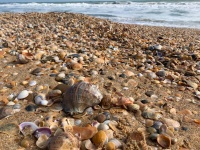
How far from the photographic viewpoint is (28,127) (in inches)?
79.9

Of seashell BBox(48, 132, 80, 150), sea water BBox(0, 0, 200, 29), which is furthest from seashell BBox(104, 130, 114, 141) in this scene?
sea water BBox(0, 0, 200, 29)

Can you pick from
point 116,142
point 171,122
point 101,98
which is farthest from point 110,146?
point 171,122

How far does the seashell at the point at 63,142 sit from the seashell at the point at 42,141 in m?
0.05

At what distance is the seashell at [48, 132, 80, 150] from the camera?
168 centimetres

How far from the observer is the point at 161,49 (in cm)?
485

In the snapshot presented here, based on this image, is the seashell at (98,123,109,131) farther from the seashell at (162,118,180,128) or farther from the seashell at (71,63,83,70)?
the seashell at (71,63,83,70)

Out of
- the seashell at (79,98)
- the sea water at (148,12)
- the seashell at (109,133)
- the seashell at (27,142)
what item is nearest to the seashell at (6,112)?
the seashell at (27,142)

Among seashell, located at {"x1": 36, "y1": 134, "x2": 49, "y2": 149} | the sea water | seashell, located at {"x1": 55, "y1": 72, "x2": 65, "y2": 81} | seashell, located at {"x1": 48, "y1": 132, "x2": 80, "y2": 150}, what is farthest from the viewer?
the sea water

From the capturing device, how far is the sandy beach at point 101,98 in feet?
6.40

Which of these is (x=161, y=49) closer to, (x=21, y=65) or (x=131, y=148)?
(x=21, y=65)

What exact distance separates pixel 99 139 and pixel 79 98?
20.7 inches

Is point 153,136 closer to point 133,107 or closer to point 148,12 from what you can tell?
point 133,107

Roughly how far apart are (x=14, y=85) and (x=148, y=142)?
1771 millimetres

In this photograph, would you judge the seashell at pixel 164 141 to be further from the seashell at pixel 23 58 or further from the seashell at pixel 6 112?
the seashell at pixel 23 58
